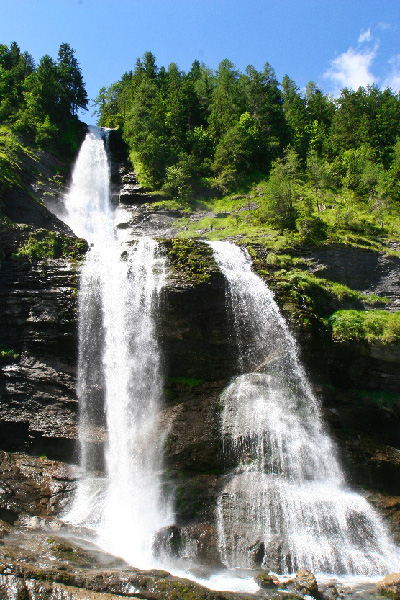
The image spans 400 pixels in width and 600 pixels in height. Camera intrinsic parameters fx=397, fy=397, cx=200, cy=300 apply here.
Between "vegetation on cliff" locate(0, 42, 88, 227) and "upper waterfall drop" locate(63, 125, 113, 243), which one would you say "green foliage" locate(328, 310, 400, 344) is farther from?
"vegetation on cliff" locate(0, 42, 88, 227)

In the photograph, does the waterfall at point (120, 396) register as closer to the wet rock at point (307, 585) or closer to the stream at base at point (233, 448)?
the stream at base at point (233, 448)

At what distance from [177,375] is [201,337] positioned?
172 cm

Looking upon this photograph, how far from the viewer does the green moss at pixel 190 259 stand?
51.0 feet

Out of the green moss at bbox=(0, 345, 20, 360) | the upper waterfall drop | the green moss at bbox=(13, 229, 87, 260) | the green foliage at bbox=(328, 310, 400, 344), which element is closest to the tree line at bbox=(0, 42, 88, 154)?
the upper waterfall drop

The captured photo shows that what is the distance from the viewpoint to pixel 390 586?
8.46m

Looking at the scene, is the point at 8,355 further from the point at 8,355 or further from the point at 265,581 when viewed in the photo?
the point at 265,581

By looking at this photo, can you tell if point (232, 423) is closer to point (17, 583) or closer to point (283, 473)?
point (283, 473)

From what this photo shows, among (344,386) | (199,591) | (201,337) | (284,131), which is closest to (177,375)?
(201,337)

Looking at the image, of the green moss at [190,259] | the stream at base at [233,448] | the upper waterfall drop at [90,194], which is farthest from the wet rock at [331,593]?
the upper waterfall drop at [90,194]

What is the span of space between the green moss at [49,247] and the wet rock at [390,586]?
1432 cm

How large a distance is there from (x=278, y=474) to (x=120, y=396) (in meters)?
6.11

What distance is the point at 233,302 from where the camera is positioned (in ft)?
51.0

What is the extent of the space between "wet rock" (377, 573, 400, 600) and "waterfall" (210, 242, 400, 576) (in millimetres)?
1179

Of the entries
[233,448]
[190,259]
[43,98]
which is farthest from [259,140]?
[233,448]
